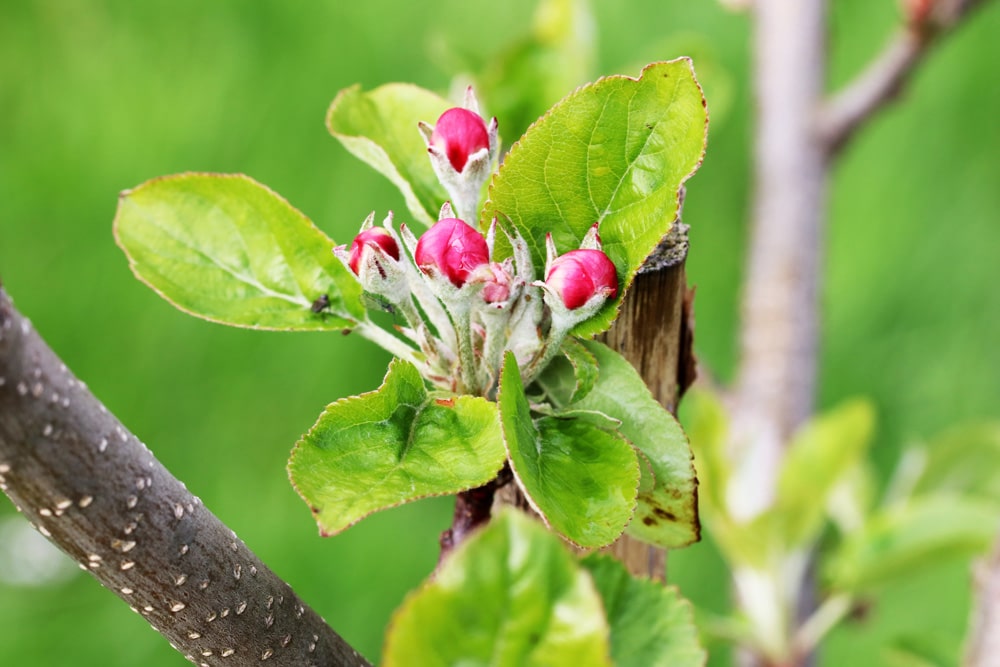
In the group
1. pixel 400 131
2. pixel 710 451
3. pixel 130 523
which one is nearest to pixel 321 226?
pixel 710 451

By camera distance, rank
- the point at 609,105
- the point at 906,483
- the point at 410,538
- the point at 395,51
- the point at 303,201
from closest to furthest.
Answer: the point at 609,105 → the point at 906,483 → the point at 410,538 → the point at 303,201 → the point at 395,51

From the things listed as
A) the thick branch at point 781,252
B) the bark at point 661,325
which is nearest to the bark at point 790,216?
the thick branch at point 781,252

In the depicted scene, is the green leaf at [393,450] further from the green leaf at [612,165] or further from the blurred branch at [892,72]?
the blurred branch at [892,72]

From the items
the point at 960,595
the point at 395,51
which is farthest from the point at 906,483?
the point at 395,51

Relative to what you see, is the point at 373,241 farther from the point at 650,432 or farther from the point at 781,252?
→ the point at 781,252

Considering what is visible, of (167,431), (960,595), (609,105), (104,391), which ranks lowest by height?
(960,595)

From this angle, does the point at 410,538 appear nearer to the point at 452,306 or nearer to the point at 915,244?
the point at 915,244
